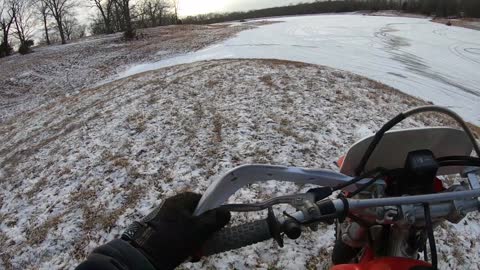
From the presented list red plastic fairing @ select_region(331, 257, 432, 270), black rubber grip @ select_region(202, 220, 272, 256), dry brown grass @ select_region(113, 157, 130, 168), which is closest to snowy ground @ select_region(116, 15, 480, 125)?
dry brown grass @ select_region(113, 157, 130, 168)

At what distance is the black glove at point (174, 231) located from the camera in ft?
4.47

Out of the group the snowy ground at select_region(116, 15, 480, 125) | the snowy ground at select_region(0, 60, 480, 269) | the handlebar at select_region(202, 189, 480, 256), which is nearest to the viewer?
the handlebar at select_region(202, 189, 480, 256)

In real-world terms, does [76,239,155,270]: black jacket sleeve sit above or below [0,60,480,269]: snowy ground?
above

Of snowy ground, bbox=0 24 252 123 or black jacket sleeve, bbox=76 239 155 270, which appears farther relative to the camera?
snowy ground, bbox=0 24 252 123

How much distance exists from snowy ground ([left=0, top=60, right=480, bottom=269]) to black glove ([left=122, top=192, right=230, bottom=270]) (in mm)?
3130

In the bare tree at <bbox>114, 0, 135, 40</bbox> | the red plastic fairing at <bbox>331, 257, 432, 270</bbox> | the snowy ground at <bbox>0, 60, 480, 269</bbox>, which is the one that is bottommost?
the snowy ground at <bbox>0, 60, 480, 269</bbox>

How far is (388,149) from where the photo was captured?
6.15 ft

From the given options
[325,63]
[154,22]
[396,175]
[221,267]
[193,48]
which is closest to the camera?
[396,175]

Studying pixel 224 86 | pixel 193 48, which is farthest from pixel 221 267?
pixel 193 48

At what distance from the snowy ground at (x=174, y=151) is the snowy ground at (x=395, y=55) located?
10.0 ft

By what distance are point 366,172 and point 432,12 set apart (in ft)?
206

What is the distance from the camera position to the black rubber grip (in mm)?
1459

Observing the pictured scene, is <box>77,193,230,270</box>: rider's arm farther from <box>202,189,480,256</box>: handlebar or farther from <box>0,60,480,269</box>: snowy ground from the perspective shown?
<box>0,60,480,269</box>: snowy ground

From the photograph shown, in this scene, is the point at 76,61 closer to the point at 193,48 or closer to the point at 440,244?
the point at 193,48
